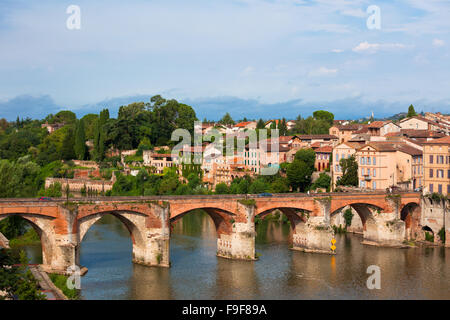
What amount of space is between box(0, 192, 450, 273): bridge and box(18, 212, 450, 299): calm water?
1.68 meters

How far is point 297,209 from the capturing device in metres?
60.5

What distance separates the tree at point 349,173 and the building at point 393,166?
3.78 m

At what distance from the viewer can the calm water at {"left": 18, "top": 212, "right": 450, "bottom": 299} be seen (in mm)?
45375

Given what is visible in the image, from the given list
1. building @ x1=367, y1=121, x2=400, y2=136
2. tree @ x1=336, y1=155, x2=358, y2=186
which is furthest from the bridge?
building @ x1=367, y1=121, x2=400, y2=136

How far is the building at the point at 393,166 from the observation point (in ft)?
239

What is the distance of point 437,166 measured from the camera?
6756 cm

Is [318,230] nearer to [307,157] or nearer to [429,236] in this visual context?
[429,236]

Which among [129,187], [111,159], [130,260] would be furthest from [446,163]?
[111,159]

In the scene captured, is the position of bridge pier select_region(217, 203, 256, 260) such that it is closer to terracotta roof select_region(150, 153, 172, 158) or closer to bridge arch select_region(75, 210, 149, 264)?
bridge arch select_region(75, 210, 149, 264)

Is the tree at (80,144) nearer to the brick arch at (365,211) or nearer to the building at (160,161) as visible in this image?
the building at (160,161)

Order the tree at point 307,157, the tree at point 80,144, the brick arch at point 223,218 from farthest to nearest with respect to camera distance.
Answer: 1. the tree at point 80,144
2. the tree at point 307,157
3. the brick arch at point 223,218

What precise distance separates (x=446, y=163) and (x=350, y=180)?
1444cm

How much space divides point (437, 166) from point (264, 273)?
27741mm

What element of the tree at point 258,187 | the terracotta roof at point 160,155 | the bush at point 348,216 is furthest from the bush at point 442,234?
the terracotta roof at point 160,155
